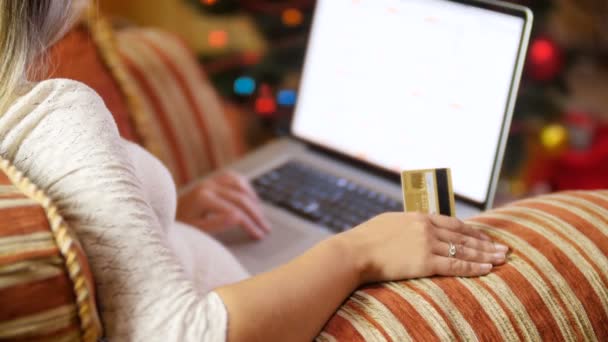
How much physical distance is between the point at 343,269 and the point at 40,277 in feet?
0.88

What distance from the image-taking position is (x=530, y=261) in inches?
23.9

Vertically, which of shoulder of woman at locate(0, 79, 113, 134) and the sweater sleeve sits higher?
shoulder of woman at locate(0, 79, 113, 134)

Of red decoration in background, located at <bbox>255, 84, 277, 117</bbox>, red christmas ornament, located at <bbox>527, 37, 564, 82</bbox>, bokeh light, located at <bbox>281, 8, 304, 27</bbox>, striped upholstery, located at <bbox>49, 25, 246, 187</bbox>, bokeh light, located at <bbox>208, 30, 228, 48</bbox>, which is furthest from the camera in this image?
bokeh light, located at <bbox>208, 30, 228, 48</bbox>

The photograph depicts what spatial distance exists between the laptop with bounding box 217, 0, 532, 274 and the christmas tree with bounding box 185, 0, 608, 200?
0.83 meters

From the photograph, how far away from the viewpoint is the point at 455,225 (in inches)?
25.6

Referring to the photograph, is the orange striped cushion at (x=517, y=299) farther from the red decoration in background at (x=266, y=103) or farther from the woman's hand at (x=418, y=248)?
the red decoration in background at (x=266, y=103)

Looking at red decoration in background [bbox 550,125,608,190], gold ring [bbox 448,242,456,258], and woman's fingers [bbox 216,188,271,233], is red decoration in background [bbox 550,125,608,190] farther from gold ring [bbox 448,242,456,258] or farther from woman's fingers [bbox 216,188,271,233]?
gold ring [bbox 448,242,456,258]

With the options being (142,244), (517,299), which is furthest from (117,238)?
(517,299)

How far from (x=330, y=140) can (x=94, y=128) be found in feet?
1.98

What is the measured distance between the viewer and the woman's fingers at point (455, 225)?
65 cm

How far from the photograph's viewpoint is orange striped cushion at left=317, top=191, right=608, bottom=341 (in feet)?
1.80

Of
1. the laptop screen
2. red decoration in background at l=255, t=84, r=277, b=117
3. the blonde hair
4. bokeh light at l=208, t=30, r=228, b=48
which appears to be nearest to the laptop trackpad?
the laptop screen

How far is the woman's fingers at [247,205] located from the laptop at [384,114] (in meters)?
0.02

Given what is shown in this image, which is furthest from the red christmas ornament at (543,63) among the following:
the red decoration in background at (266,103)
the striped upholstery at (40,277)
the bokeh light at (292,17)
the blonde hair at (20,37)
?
the striped upholstery at (40,277)
